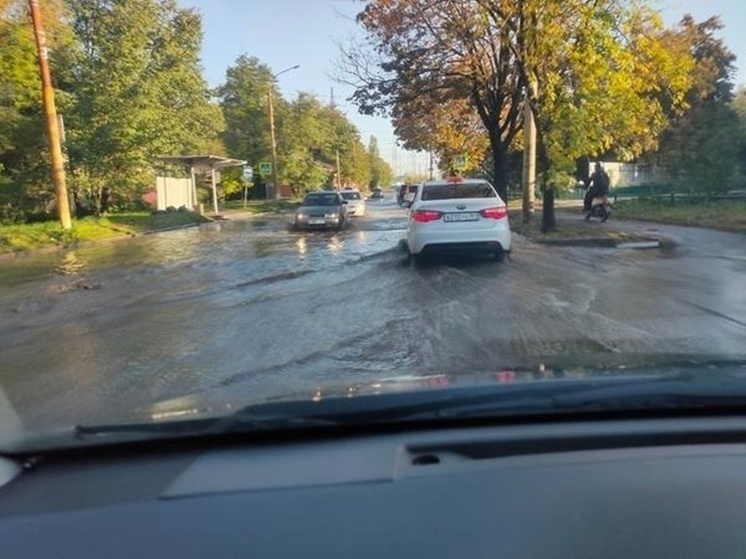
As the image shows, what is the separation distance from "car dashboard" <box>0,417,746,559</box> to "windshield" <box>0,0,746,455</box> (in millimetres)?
193

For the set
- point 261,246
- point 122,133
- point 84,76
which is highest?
point 84,76

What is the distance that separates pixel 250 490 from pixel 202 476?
188 millimetres

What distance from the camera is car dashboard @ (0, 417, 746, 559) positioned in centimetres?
195

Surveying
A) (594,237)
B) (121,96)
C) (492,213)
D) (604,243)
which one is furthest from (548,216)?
(121,96)

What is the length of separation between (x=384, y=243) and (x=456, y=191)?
6174mm

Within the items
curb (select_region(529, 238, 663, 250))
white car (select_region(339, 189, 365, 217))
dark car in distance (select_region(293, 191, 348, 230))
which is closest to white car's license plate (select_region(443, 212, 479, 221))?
curb (select_region(529, 238, 663, 250))

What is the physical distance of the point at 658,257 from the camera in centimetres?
1445

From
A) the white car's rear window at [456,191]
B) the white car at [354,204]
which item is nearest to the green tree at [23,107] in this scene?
the white car at [354,204]

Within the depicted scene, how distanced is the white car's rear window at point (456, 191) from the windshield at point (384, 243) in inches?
2.9

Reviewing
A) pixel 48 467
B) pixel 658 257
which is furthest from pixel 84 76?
pixel 48 467

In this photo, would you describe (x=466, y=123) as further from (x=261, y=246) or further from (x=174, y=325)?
(x=174, y=325)

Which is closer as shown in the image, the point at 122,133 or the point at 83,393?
the point at 83,393

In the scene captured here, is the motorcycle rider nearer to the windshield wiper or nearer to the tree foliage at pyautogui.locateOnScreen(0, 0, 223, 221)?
the tree foliage at pyautogui.locateOnScreen(0, 0, 223, 221)

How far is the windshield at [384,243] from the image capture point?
5.73m
